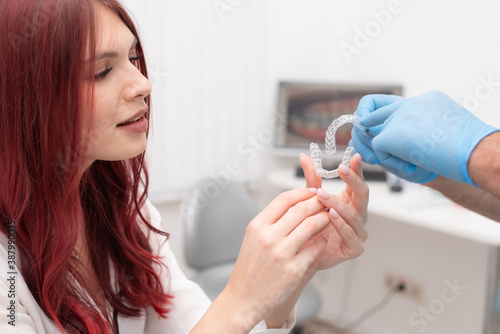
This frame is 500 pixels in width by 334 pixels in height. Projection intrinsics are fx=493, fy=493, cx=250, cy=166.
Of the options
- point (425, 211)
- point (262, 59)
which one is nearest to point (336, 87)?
point (262, 59)

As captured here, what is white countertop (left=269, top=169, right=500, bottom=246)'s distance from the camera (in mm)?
1761

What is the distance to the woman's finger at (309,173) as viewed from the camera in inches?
38.4

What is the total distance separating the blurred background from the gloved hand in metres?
1.02

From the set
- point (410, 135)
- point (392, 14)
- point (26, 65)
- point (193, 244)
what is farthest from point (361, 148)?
point (392, 14)

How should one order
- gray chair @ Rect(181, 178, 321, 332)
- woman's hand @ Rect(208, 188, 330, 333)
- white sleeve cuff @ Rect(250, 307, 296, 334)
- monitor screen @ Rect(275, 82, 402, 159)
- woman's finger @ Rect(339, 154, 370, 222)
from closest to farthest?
woman's hand @ Rect(208, 188, 330, 333) → woman's finger @ Rect(339, 154, 370, 222) → white sleeve cuff @ Rect(250, 307, 296, 334) → gray chair @ Rect(181, 178, 321, 332) → monitor screen @ Rect(275, 82, 402, 159)

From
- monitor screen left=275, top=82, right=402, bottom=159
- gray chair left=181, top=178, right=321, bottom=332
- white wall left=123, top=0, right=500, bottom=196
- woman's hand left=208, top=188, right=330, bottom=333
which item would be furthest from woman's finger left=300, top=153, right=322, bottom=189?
monitor screen left=275, top=82, right=402, bottom=159

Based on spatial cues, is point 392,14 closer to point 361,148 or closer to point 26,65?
point 361,148

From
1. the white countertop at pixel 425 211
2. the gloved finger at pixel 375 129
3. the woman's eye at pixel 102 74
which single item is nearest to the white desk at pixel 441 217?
the white countertop at pixel 425 211

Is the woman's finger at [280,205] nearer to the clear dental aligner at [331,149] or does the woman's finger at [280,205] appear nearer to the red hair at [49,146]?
the clear dental aligner at [331,149]

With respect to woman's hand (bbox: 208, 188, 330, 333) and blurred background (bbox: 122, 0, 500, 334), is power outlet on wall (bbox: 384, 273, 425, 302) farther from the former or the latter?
woman's hand (bbox: 208, 188, 330, 333)

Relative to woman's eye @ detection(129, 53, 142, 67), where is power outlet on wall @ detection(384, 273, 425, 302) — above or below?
below

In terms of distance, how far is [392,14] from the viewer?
244cm

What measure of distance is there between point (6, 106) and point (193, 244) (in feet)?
3.69

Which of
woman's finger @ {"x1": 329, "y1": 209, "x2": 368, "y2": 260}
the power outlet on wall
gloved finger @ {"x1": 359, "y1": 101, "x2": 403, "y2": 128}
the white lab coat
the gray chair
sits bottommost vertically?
the power outlet on wall
